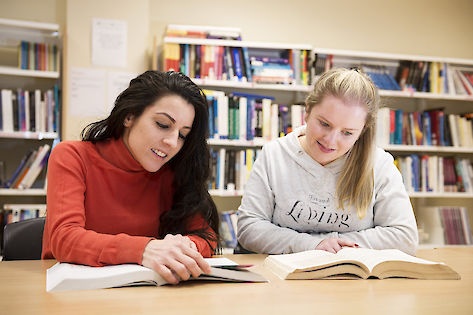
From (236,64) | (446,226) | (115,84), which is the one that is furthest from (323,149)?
(446,226)

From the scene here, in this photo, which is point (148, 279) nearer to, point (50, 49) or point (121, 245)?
point (121, 245)

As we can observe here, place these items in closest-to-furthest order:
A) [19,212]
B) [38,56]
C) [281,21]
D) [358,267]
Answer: [358,267]
[19,212]
[38,56]
[281,21]

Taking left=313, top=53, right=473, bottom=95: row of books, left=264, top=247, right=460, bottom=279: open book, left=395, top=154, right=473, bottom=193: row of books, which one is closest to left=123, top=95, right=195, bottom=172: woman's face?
left=264, top=247, right=460, bottom=279: open book

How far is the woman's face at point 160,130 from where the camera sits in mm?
1433

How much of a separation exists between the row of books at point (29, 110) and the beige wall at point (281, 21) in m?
0.08

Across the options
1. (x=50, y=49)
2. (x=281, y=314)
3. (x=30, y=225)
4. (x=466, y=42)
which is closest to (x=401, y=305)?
(x=281, y=314)

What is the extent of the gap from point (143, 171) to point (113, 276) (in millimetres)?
564

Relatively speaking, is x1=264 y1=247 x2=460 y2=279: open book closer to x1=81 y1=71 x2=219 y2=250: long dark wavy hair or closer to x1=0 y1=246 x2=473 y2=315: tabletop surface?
x1=0 y1=246 x2=473 y2=315: tabletop surface

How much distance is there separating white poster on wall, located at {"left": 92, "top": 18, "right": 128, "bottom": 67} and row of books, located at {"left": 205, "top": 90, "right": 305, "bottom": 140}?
0.63 metres

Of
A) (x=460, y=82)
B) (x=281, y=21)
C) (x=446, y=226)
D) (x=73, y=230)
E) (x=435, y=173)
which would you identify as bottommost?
(x=446, y=226)

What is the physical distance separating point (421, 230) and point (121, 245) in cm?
314

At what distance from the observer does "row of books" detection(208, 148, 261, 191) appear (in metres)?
3.44

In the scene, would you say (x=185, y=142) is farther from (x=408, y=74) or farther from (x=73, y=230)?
(x=408, y=74)

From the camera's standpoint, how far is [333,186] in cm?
171
